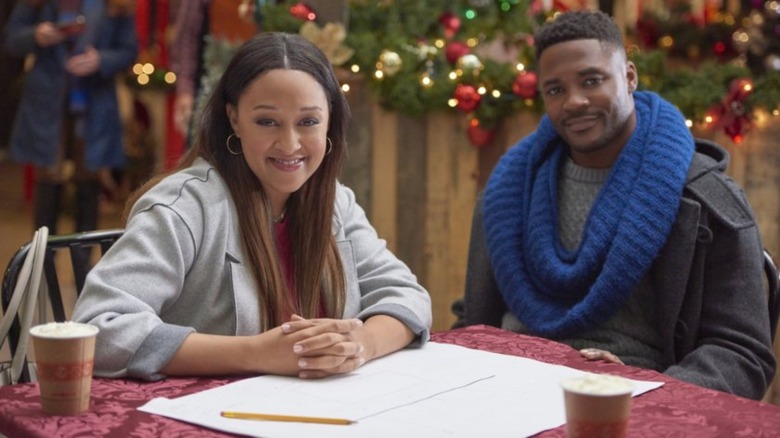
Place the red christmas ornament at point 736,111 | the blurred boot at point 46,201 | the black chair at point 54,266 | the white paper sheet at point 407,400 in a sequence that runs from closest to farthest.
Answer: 1. the white paper sheet at point 407,400
2. the black chair at point 54,266
3. the red christmas ornament at point 736,111
4. the blurred boot at point 46,201

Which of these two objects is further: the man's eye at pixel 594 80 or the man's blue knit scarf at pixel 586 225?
→ the man's eye at pixel 594 80

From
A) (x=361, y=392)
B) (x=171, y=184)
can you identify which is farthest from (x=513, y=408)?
(x=171, y=184)

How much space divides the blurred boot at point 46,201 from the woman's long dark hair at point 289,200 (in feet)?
10.5

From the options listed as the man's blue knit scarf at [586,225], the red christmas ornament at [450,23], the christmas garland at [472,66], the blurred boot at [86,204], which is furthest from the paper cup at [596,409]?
the blurred boot at [86,204]

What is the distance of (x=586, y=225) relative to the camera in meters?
2.46

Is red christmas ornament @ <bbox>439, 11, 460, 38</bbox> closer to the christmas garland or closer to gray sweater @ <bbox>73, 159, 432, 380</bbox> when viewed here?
the christmas garland

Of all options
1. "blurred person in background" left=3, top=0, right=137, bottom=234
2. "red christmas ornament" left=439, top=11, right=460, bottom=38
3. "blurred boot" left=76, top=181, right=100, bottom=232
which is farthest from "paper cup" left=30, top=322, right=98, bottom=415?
"blurred boot" left=76, top=181, right=100, bottom=232

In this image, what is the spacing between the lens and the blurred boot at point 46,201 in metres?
5.06

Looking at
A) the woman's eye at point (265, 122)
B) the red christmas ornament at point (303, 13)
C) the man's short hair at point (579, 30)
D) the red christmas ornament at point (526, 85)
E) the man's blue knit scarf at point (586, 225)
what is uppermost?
the red christmas ornament at point (303, 13)

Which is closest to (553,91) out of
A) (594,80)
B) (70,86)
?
(594,80)

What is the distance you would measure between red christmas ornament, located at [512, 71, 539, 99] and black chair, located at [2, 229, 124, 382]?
5.77ft

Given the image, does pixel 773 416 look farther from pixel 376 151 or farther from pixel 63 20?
pixel 63 20

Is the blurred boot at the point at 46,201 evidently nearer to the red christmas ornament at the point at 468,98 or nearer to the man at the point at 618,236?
the red christmas ornament at the point at 468,98

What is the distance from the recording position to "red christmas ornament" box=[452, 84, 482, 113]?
3689 mm
